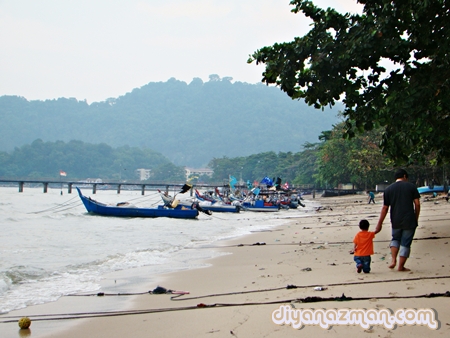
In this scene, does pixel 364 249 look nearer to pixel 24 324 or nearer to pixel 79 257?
pixel 24 324

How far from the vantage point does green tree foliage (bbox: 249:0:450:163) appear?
1080 centimetres

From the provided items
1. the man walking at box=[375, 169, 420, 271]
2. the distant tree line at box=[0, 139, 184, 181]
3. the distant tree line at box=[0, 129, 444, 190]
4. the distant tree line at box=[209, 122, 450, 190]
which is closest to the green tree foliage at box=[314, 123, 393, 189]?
the distant tree line at box=[209, 122, 450, 190]

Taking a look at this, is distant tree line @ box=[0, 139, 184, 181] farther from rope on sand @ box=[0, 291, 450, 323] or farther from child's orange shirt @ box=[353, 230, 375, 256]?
child's orange shirt @ box=[353, 230, 375, 256]

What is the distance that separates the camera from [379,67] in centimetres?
1138

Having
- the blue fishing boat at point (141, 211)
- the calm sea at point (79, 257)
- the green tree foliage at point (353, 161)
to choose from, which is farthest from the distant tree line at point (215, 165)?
the calm sea at point (79, 257)

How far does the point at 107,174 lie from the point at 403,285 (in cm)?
18975

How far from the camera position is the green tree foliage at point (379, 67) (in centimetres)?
1080

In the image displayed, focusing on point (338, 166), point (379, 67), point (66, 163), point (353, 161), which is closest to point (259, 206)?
point (353, 161)

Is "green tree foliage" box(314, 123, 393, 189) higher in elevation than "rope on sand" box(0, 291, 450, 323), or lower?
higher

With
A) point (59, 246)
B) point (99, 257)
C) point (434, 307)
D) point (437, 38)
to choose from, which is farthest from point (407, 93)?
point (59, 246)

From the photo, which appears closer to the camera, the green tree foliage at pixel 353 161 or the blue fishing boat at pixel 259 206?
the blue fishing boat at pixel 259 206

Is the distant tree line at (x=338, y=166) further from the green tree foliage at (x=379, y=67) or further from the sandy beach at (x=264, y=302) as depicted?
the sandy beach at (x=264, y=302)

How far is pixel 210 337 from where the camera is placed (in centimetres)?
539

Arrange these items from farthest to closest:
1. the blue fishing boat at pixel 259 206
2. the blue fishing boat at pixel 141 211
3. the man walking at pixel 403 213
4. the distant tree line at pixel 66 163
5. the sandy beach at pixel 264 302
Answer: the distant tree line at pixel 66 163 → the blue fishing boat at pixel 259 206 → the blue fishing boat at pixel 141 211 → the man walking at pixel 403 213 → the sandy beach at pixel 264 302
